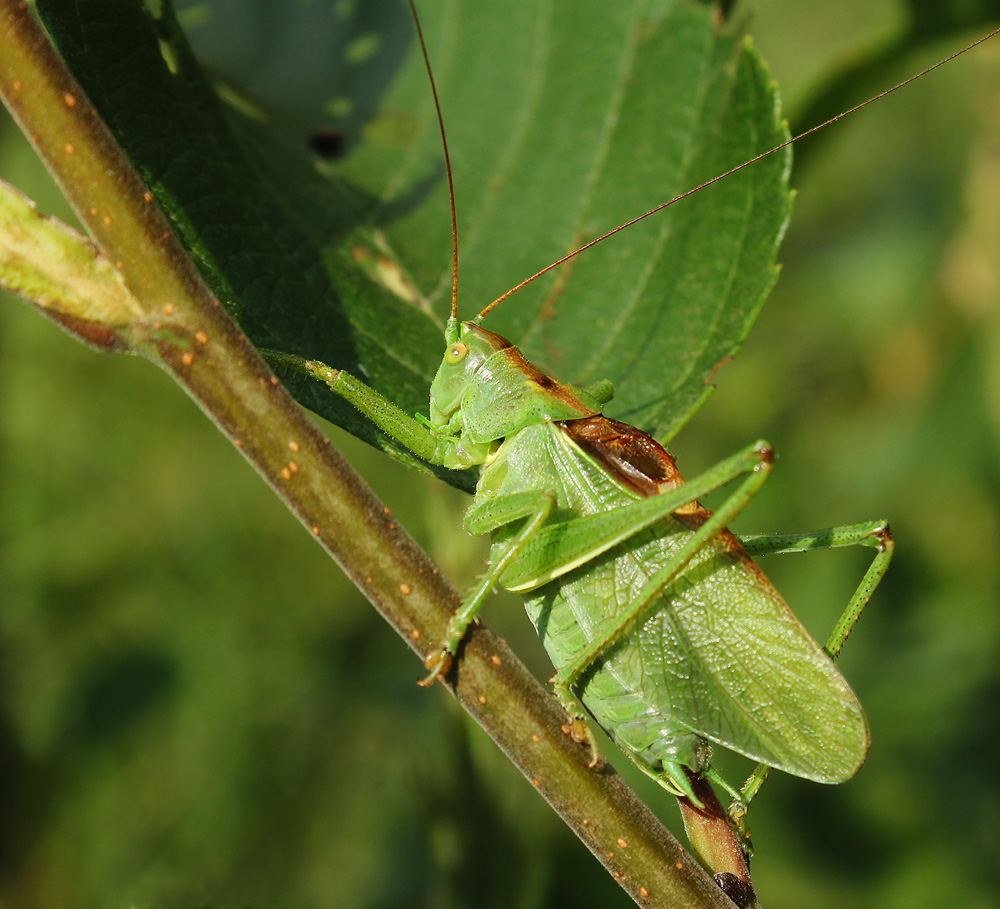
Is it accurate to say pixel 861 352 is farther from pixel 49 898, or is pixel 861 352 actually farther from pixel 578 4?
pixel 49 898

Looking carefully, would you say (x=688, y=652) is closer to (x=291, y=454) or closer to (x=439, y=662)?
(x=439, y=662)

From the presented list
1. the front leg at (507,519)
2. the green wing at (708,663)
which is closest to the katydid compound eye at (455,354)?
the front leg at (507,519)

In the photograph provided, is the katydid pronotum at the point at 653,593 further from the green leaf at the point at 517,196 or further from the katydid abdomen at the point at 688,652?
the green leaf at the point at 517,196

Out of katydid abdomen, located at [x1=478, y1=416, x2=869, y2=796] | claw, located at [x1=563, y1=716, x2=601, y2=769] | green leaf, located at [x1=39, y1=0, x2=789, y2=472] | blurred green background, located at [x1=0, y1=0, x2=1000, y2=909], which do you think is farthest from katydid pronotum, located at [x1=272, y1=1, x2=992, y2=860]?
blurred green background, located at [x1=0, y1=0, x2=1000, y2=909]

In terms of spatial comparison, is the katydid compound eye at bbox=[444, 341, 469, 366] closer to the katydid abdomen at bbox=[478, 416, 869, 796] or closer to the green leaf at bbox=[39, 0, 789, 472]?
the green leaf at bbox=[39, 0, 789, 472]

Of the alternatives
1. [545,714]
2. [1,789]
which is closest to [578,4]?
[545,714]

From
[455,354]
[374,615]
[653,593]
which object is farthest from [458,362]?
[374,615]
